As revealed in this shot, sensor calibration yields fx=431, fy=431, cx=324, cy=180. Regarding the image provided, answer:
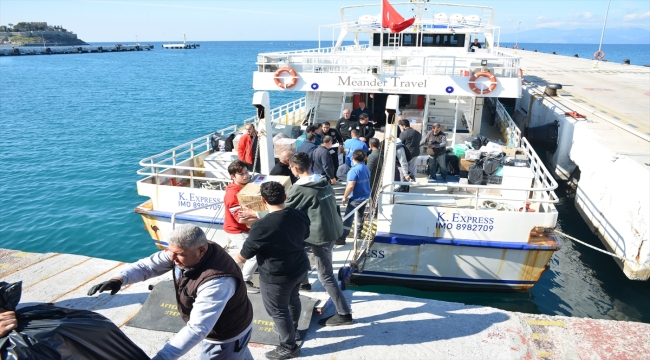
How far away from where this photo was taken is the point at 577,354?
12.9 feet

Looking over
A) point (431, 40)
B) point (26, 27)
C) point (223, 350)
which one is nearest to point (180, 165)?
point (223, 350)

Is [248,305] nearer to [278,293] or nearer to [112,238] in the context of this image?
[278,293]

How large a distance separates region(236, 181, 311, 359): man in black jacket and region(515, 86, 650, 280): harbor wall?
7.50m

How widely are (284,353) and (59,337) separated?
216 centimetres

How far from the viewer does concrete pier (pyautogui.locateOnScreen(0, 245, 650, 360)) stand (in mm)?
4035

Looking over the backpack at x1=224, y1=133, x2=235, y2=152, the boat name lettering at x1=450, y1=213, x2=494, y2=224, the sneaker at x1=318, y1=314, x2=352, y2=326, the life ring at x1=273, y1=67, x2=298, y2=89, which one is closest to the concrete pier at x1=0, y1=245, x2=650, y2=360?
the sneaker at x1=318, y1=314, x2=352, y2=326

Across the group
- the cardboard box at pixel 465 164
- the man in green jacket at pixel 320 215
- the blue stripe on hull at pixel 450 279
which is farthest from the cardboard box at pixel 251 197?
the cardboard box at pixel 465 164

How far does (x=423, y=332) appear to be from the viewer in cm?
436

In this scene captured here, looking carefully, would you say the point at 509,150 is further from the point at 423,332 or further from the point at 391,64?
the point at 423,332

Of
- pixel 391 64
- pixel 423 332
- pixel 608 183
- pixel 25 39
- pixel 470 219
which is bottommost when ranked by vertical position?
pixel 608 183

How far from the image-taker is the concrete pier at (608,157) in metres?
8.91

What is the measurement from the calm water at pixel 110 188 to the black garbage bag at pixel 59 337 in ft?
21.4

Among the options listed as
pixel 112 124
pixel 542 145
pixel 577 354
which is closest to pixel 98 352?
pixel 577 354

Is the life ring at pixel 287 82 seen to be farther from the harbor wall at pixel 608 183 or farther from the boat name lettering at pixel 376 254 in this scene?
the harbor wall at pixel 608 183
